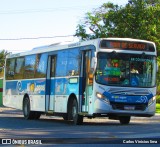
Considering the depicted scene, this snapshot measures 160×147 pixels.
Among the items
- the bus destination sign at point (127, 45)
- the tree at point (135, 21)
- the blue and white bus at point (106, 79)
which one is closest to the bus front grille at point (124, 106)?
the blue and white bus at point (106, 79)

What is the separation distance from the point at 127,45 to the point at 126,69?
1008mm

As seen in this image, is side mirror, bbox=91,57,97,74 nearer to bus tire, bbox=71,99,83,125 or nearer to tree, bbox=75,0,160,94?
bus tire, bbox=71,99,83,125

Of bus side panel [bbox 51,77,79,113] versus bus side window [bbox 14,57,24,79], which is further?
bus side window [bbox 14,57,24,79]

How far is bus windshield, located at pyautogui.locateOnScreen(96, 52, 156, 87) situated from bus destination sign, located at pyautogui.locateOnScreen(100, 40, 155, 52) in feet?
1.02

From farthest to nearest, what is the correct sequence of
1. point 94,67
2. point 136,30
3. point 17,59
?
point 136,30, point 17,59, point 94,67

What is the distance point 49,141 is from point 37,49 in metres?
13.7

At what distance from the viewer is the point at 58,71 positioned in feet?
80.9

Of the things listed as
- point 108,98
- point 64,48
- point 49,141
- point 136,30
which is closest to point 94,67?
point 108,98

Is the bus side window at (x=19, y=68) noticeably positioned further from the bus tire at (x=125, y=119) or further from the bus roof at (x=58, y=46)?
the bus tire at (x=125, y=119)

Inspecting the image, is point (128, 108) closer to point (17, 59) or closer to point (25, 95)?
point (25, 95)

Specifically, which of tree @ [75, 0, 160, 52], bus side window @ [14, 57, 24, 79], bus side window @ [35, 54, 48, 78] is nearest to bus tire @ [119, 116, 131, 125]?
bus side window @ [35, 54, 48, 78]

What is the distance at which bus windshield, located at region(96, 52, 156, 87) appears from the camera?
844 inches

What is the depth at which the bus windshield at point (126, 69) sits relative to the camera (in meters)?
21.4

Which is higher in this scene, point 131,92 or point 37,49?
point 37,49
